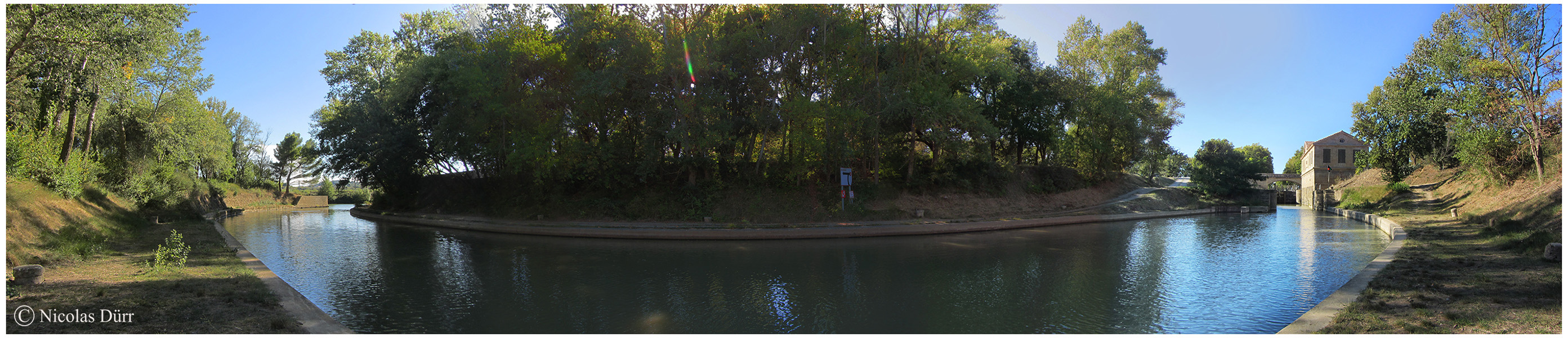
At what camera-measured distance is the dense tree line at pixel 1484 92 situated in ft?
62.5

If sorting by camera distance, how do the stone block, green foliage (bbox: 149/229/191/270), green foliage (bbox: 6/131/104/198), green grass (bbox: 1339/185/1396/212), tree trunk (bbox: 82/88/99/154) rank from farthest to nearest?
green grass (bbox: 1339/185/1396/212)
tree trunk (bbox: 82/88/99/154)
green foliage (bbox: 6/131/104/198)
green foliage (bbox: 149/229/191/270)
the stone block

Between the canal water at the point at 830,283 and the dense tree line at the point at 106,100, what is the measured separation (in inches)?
232

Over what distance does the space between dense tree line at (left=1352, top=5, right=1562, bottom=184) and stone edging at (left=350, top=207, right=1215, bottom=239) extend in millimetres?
11724

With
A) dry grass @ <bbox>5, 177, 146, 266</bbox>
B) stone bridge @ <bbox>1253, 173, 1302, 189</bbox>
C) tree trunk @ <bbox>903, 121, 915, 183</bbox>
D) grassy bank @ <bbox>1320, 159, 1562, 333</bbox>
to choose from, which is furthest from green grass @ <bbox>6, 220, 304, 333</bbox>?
stone bridge @ <bbox>1253, 173, 1302, 189</bbox>

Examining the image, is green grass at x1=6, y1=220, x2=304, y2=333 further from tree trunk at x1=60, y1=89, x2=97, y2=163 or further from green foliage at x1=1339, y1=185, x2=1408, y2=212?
green foliage at x1=1339, y1=185, x2=1408, y2=212

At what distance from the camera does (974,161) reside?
26469 mm

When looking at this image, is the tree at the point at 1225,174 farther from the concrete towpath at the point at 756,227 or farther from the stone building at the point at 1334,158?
the stone building at the point at 1334,158

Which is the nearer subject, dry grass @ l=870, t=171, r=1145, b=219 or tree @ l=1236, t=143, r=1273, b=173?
dry grass @ l=870, t=171, r=1145, b=219

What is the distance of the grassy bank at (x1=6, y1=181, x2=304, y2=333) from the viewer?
19.5 feet

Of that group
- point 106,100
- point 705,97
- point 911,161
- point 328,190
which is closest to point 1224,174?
point 911,161

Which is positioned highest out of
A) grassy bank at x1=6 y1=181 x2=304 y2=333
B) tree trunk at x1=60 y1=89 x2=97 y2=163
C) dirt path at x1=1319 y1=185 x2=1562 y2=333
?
tree trunk at x1=60 y1=89 x2=97 y2=163

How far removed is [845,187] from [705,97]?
6646 millimetres

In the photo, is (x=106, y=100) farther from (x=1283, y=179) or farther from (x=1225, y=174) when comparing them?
(x=1283, y=179)

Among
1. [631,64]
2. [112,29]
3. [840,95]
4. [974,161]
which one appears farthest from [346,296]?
[974,161]
